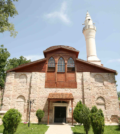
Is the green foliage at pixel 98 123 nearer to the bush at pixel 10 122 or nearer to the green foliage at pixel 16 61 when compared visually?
the bush at pixel 10 122

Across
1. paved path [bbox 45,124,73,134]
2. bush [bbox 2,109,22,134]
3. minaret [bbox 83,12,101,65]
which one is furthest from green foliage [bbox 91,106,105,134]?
minaret [bbox 83,12,101,65]

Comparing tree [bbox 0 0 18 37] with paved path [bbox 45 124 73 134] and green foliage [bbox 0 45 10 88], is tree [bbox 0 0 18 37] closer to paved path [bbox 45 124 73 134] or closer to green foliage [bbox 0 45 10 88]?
paved path [bbox 45 124 73 134]

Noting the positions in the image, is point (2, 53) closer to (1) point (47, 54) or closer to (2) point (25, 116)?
(1) point (47, 54)

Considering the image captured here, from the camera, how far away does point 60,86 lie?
16.5 meters

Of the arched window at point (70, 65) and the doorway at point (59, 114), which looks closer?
the doorway at point (59, 114)

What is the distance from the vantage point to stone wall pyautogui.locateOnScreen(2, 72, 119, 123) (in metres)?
15.9

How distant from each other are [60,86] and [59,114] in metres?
3.72

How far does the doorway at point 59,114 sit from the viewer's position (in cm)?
1592

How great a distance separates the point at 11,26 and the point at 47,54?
776 cm

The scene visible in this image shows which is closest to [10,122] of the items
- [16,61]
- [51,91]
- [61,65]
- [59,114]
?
[51,91]

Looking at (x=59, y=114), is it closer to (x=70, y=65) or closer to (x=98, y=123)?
(x=70, y=65)

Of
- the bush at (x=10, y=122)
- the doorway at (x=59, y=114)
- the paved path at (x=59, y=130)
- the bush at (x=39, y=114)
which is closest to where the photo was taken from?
the bush at (x=10, y=122)

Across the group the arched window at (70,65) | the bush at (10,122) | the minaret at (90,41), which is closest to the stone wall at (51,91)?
the arched window at (70,65)

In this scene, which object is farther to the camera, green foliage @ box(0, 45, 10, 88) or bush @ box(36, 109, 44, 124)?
green foliage @ box(0, 45, 10, 88)
